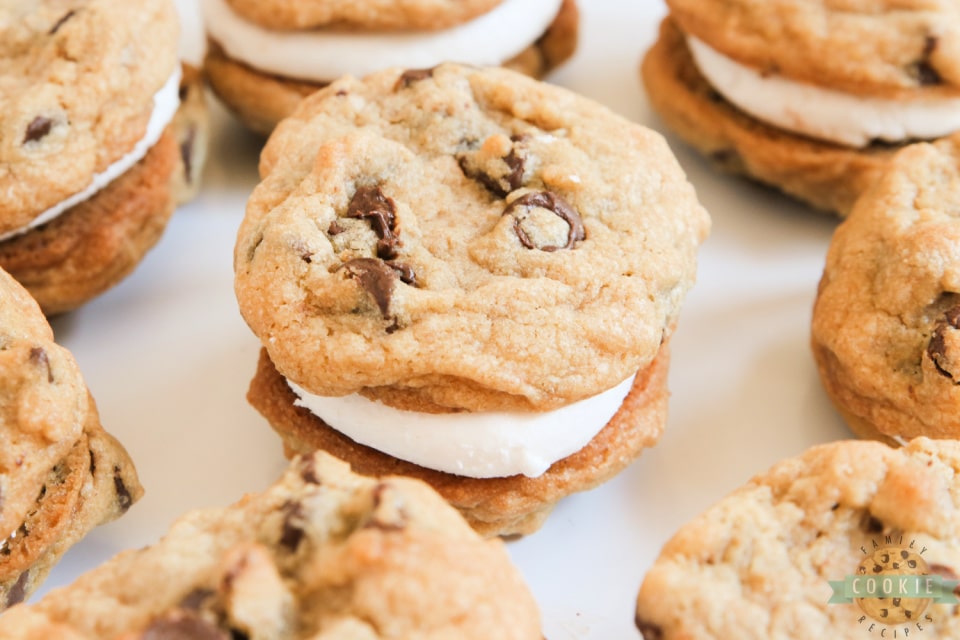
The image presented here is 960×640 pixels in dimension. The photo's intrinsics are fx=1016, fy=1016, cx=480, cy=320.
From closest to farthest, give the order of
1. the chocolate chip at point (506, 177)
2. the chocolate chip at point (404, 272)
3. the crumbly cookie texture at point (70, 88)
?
the chocolate chip at point (404, 272), the chocolate chip at point (506, 177), the crumbly cookie texture at point (70, 88)

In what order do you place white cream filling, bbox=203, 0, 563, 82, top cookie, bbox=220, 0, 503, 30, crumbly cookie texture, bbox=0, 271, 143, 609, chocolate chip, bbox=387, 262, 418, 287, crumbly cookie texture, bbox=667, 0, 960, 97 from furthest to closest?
white cream filling, bbox=203, 0, 563, 82 → top cookie, bbox=220, 0, 503, 30 → crumbly cookie texture, bbox=667, 0, 960, 97 → chocolate chip, bbox=387, 262, 418, 287 → crumbly cookie texture, bbox=0, 271, 143, 609

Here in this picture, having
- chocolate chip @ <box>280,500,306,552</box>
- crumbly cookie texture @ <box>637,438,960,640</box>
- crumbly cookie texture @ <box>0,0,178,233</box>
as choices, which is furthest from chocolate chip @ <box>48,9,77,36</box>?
crumbly cookie texture @ <box>637,438,960,640</box>

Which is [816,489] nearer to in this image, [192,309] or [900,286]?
[900,286]

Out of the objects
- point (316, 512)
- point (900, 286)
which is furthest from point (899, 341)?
point (316, 512)

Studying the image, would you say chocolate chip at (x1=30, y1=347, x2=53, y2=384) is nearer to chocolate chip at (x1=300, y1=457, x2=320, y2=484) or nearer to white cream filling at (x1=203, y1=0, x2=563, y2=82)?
chocolate chip at (x1=300, y1=457, x2=320, y2=484)

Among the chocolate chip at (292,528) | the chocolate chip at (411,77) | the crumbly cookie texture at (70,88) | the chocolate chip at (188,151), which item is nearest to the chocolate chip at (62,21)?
the crumbly cookie texture at (70,88)

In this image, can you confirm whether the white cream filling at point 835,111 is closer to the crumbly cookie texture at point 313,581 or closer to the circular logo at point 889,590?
the circular logo at point 889,590

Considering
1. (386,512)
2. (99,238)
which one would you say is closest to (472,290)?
(386,512)
